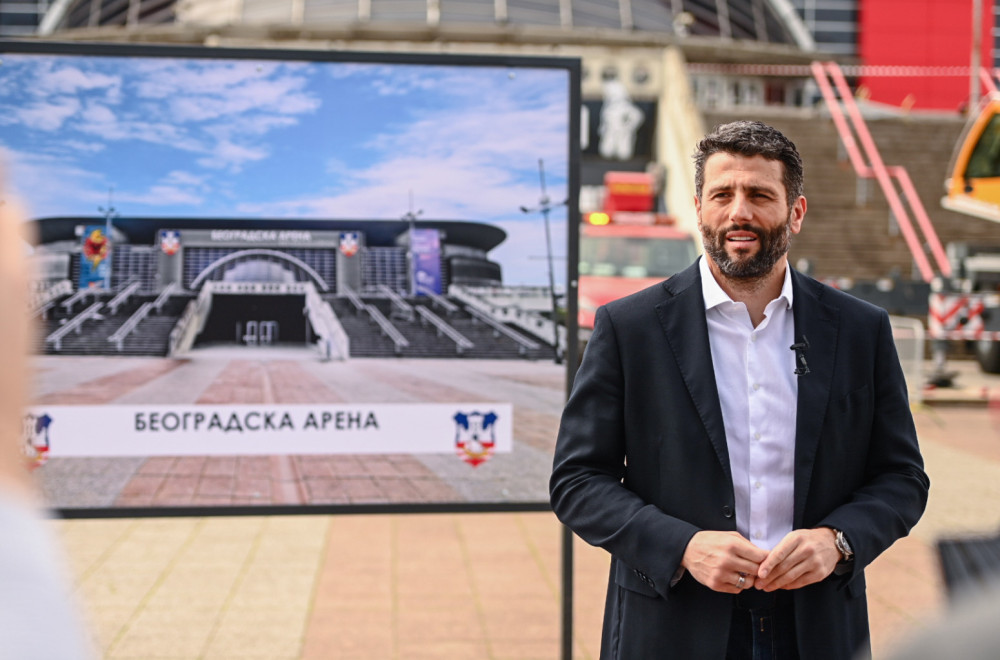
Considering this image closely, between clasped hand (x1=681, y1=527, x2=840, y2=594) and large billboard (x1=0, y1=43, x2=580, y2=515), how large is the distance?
1.87m

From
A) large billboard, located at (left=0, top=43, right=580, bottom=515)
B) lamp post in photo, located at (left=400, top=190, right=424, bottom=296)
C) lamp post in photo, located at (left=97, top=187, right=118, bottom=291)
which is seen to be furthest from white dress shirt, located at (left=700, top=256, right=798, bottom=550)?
lamp post in photo, located at (left=97, top=187, right=118, bottom=291)

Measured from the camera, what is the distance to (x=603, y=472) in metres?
2.24

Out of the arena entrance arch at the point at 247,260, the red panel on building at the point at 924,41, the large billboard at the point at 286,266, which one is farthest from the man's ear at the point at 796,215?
the red panel on building at the point at 924,41

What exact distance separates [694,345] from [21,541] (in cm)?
166

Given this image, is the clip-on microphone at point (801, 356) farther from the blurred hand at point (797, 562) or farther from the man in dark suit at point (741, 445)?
the blurred hand at point (797, 562)

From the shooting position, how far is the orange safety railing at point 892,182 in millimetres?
17828

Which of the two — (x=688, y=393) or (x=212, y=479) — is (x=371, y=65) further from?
(x=688, y=393)

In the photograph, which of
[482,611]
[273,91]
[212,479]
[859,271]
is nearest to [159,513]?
[212,479]

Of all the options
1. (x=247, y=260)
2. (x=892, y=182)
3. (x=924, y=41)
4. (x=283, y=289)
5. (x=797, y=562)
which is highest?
(x=924, y=41)

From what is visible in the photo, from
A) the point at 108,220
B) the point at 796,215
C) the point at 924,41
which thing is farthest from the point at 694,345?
the point at 924,41

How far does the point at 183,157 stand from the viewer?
380 centimetres

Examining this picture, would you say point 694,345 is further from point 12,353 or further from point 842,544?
point 12,353

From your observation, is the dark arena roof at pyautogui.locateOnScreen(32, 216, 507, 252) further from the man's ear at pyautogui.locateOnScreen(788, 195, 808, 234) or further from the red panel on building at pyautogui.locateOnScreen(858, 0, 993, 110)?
the red panel on building at pyautogui.locateOnScreen(858, 0, 993, 110)

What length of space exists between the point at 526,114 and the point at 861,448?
2088mm
